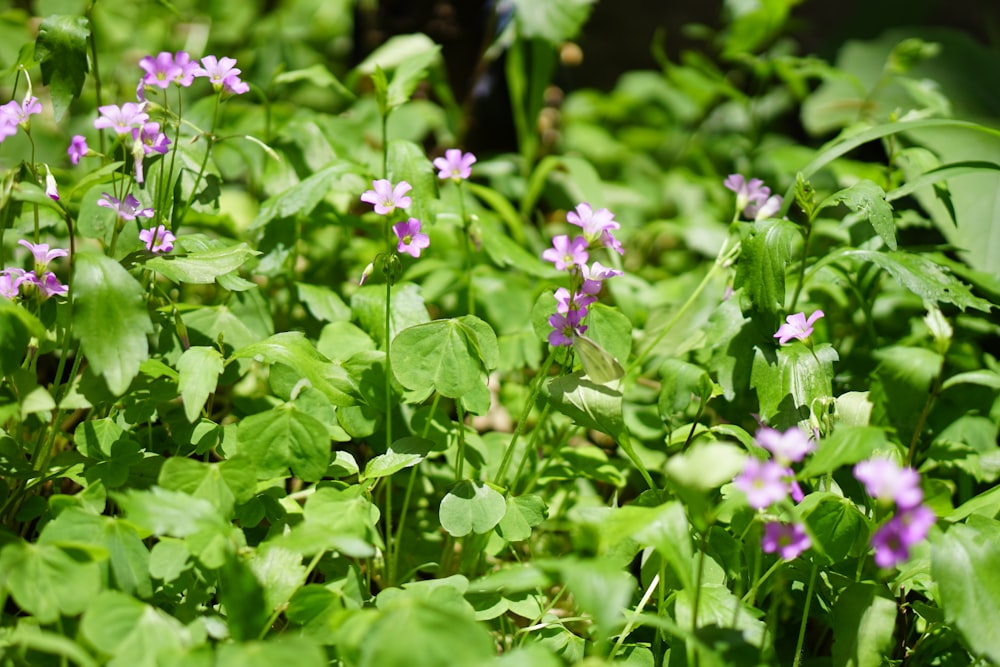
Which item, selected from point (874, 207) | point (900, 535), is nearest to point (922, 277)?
point (874, 207)

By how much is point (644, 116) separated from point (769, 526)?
246 centimetres

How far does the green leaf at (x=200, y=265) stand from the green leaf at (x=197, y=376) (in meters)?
0.11

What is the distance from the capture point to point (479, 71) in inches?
107

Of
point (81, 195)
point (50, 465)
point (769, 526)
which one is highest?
point (81, 195)

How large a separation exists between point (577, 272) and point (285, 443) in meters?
0.47

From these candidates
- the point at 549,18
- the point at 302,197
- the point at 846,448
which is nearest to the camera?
the point at 846,448

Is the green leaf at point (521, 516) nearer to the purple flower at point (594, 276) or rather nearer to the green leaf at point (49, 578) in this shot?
the purple flower at point (594, 276)

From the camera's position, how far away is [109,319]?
1102 mm

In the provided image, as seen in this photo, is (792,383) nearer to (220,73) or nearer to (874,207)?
(874,207)

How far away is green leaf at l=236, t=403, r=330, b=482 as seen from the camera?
1.16 m

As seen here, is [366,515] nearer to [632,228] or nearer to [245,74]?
[632,228]

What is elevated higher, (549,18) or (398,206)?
(549,18)

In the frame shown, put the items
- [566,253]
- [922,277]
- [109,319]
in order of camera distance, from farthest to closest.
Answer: [922,277], [566,253], [109,319]

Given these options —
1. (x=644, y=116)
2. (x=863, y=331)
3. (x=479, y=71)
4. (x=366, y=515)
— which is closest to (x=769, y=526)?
(x=366, y=515)
